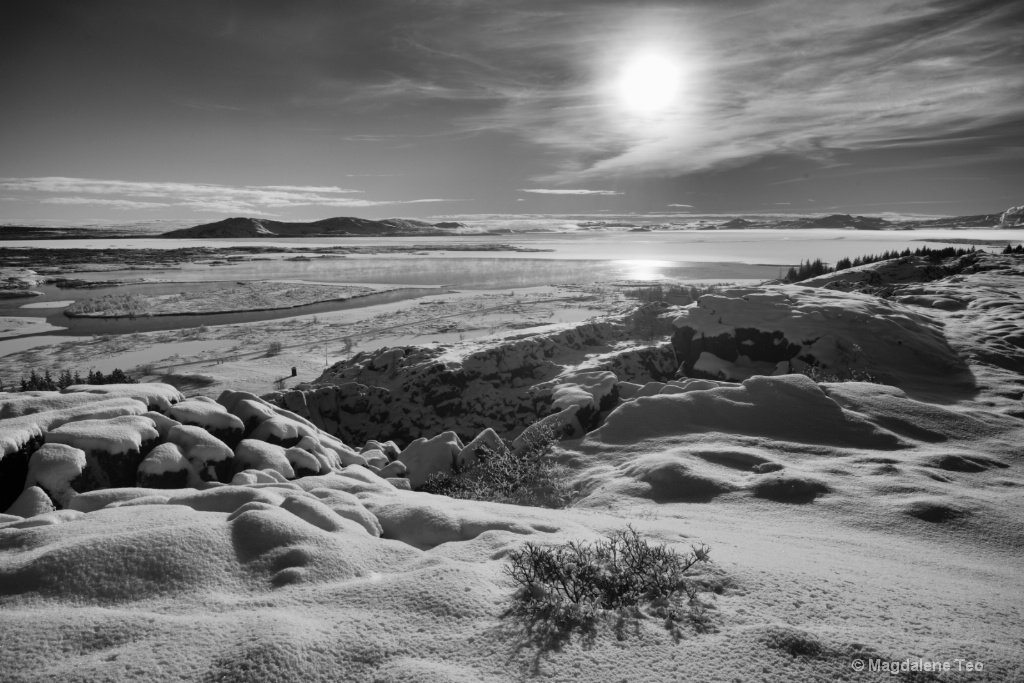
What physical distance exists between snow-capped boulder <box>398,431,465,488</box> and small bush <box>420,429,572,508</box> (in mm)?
236

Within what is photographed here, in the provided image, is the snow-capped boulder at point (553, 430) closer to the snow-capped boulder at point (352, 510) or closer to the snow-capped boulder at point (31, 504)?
the snow-capped boulder at point (352, 510)

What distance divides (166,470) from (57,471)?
1.03m

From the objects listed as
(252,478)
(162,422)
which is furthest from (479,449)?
(162,422)

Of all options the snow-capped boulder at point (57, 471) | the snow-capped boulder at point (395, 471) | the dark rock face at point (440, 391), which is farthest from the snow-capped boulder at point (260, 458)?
the dark rock face at point (440, 391)

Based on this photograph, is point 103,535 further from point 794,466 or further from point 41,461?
point 794,466

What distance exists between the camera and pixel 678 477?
602cm

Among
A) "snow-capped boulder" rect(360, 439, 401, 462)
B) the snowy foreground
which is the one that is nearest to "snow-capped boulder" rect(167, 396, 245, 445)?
the snowy foreground

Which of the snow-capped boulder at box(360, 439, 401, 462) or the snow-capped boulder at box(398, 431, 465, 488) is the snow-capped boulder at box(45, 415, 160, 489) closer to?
the snow-capped boulder at box(398, 431, 465, 488)

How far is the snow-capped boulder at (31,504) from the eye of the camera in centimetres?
535

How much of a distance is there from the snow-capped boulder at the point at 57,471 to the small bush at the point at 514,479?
403 cm

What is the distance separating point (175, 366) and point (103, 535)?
18.1m

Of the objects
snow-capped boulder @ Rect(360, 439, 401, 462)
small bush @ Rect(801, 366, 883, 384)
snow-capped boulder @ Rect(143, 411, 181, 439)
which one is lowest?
snow-capped boulder @ Rect(360, 439, 401, 462)

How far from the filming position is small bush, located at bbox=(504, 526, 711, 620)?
3.06 metres

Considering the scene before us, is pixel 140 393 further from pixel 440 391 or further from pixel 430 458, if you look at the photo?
pixel 440 391
